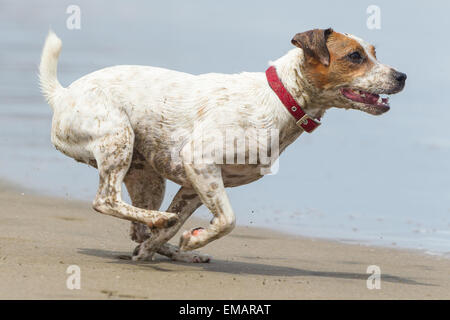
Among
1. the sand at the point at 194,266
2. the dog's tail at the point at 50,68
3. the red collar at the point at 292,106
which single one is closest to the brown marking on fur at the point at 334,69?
the red collar at the point at 292,106

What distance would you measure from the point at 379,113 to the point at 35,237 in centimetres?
351

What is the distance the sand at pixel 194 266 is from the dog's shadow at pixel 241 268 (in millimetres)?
10

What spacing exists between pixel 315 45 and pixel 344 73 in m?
0.32

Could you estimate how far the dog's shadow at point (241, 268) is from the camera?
23.6 feet

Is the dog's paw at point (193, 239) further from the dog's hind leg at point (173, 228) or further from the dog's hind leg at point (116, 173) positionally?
the dog's hind leg at point (173, 228)

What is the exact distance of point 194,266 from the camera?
7.37 m

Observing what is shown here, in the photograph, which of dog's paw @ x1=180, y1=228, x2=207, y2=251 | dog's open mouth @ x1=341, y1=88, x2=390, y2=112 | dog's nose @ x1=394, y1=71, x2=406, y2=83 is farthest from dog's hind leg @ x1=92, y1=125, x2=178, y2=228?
dog's nose @ x1=394, y1=71, x2=406, y2=83

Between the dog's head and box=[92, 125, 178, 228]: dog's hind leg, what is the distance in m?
1.53

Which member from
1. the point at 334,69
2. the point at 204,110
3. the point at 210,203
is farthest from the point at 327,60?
the point at 210,203

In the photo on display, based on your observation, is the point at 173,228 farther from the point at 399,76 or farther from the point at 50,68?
the point at 399,76

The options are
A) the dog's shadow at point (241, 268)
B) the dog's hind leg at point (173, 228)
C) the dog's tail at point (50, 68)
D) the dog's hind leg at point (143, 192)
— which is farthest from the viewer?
the dog's hind leg at point (143, 192)

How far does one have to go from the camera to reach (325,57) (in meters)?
6.77

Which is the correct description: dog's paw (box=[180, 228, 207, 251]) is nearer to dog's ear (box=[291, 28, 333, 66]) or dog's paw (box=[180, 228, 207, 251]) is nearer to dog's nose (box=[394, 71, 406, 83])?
dog's ear (box=[291, 28, 333, 66])

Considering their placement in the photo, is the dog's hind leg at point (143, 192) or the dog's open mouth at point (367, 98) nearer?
the dog's open mouth at point (367, 98)
